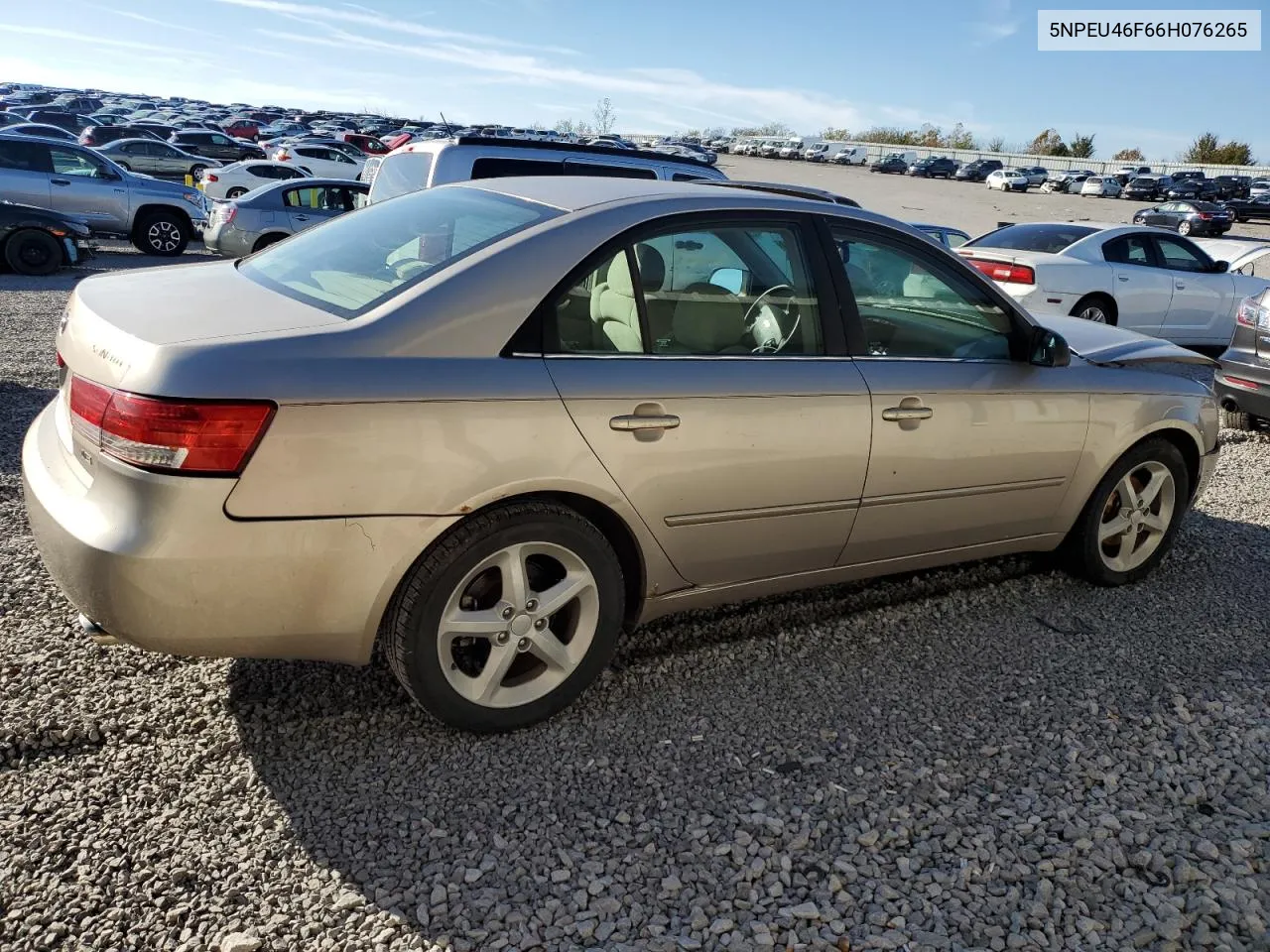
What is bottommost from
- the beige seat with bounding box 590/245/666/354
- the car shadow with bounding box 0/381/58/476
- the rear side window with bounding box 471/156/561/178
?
the car shadow with bounding box 0/381/58/476

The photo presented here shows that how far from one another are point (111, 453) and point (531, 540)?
1.11m

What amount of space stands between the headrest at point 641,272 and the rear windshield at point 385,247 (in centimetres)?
26

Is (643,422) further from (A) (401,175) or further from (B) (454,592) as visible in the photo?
(A) (401,175)

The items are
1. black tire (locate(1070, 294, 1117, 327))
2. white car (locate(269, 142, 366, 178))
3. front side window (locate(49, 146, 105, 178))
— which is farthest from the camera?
white car (locate(269, 142, 366, 178))

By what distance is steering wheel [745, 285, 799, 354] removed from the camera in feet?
11.0

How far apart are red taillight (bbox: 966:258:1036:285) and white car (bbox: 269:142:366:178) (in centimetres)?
2105

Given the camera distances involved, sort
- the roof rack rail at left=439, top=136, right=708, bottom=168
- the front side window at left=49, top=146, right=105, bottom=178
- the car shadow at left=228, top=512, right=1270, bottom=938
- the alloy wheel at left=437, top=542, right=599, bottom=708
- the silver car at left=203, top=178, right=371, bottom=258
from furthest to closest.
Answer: the front side window at left=49, top=146, right=105, bottom=178 → the silver car at left=203, top=178, right=371, bottom=258 → the roof rack rail at left=439, top=136, right=708, bottom=168 → the alloy wheel at left=437, top=542, right=599, bottom=708 → the car shadow at left=228, top=512, right=1270, bottom=938

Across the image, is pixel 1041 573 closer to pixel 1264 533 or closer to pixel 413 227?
pixel 1264 533

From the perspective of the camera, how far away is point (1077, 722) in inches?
130

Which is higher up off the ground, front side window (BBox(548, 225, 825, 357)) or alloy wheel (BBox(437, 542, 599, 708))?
front side window (BBox(548, 225, 825, 357))

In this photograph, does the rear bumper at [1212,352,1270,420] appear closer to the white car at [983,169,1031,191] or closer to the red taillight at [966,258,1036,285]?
the red taillight at [966,258,1036,285]

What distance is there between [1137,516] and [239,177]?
19711 mm

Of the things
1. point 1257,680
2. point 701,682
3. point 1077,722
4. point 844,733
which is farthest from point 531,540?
point 1257,680

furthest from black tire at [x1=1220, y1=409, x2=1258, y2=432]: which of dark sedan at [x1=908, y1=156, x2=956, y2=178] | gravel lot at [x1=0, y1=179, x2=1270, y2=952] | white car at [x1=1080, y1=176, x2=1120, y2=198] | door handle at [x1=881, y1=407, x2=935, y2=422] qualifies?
dark sedan at [x1=908, y1=156, x2=956, y2=178]
